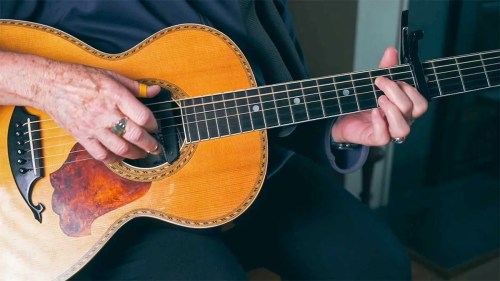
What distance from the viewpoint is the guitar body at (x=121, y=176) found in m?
0.83

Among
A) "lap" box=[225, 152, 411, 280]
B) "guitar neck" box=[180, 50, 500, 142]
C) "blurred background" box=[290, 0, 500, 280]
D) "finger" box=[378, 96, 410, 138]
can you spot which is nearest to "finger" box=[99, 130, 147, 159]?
"guitar neck" box=[180, 50, 500, 142]

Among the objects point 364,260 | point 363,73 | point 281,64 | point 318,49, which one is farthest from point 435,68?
point 318,49

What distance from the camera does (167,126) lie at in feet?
2.82

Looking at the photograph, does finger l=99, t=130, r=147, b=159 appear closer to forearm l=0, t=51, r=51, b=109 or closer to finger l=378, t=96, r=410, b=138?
forearm l=0, t=51, r=51, b=109

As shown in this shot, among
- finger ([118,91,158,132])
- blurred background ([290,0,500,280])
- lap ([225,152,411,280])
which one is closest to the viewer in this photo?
finger ([118,91,158,132])

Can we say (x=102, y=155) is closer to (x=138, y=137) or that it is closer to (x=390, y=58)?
(x=138, y=137)

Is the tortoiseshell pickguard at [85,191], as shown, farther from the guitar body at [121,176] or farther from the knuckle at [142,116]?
the knuckle at [142,116]

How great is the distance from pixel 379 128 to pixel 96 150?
0.49 m

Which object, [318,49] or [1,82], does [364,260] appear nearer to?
[1,82]

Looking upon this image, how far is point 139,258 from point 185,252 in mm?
81

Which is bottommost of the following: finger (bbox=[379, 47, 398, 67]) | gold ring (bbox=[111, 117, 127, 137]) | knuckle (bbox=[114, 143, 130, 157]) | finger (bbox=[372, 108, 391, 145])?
finger (bbox=[372, 108, 391, 145])

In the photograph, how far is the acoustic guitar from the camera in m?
0.84

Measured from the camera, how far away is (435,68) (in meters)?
0.91

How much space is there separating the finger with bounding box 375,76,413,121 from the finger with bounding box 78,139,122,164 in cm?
48
